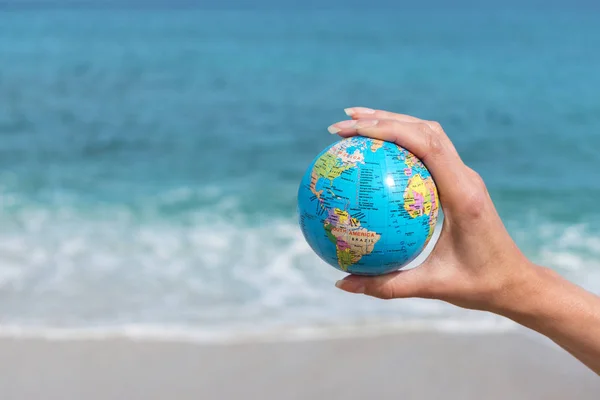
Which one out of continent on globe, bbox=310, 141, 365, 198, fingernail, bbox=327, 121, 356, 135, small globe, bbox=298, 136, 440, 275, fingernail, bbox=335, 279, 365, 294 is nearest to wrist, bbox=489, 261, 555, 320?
small globe, bbox=298, 136, 440, 275

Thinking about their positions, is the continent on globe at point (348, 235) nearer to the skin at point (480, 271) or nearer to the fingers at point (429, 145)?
the skin at point (480, 271)

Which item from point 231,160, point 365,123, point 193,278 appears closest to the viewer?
point 365,123

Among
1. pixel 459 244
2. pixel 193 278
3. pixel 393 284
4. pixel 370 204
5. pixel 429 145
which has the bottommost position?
pixel 393 284

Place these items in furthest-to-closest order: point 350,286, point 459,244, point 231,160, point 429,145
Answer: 1. point 231,160
2. point 350,286
3. point 429,145
4. point 459,244

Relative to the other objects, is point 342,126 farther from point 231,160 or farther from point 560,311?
point 231,160

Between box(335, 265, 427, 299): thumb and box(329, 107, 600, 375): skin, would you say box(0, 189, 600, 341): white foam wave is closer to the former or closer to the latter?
box(335, 265, 427, 299): thumb

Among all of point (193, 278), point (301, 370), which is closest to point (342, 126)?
point (301, 370)

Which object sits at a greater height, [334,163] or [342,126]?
[342,126]

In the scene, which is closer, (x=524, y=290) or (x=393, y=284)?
(x=524, y=290)

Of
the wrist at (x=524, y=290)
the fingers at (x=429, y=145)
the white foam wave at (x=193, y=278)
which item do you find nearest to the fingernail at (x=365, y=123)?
the fingers at (x=429, y=145)
